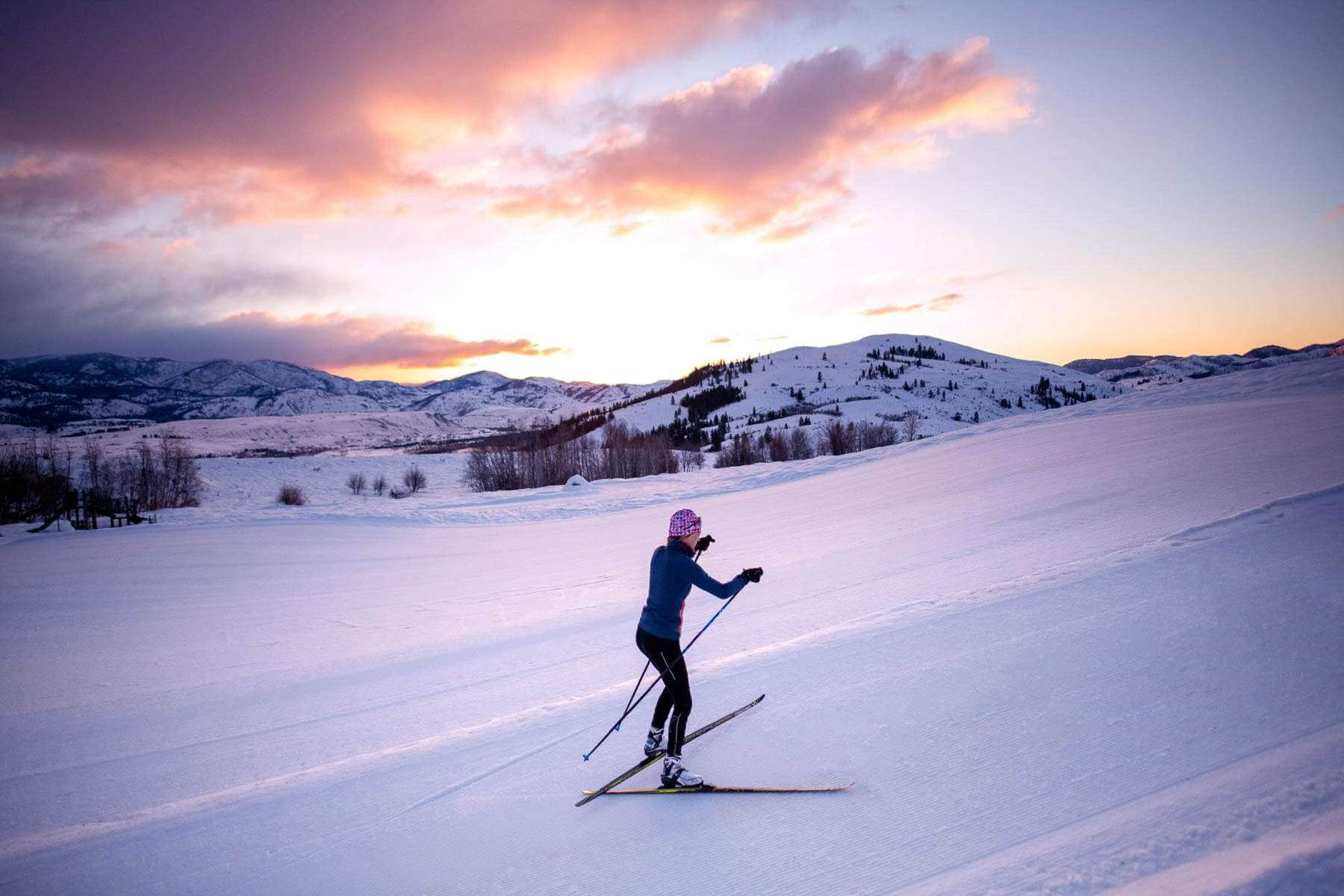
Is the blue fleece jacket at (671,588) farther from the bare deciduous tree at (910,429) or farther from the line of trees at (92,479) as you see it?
the bare deciduous tree at (910,429)

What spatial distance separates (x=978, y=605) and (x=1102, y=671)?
5.88 ft

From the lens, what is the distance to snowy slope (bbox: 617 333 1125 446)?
298 feet

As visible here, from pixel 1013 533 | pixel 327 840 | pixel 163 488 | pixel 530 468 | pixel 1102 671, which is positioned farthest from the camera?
pixel 530 468

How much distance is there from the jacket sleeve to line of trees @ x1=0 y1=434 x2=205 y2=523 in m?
23.2

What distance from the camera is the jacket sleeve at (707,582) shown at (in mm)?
4707

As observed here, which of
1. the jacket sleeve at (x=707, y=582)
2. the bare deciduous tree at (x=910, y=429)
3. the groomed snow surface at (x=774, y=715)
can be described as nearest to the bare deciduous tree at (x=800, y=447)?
the bare deciduous tree at (x=910, y=429)

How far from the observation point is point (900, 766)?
15.1ft

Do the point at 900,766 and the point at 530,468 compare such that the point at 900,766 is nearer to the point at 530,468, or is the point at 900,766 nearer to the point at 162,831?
the point at 162,831

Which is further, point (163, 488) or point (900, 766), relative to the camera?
point (163, 488)

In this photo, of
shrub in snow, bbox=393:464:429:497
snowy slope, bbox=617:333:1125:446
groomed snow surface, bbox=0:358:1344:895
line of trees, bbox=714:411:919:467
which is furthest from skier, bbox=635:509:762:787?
snowy slope, bbox=617:333:1125:446

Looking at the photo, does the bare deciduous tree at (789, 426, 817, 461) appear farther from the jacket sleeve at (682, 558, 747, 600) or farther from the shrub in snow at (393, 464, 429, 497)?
the jacket sleeve at (682, 558, 747, 600)

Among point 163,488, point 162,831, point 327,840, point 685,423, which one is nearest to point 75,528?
point 163,488

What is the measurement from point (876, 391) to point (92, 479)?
10312 centimetres

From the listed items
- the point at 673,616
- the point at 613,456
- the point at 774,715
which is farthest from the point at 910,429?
the point at 673,616
